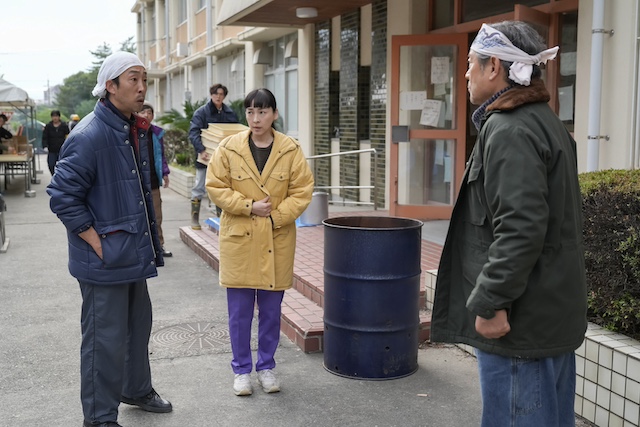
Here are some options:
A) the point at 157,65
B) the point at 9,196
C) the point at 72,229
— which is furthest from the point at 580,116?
the point at 157,65

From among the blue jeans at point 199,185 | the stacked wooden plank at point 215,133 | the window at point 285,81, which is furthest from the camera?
the window at point 285,81

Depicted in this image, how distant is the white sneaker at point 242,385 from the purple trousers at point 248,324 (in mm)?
31

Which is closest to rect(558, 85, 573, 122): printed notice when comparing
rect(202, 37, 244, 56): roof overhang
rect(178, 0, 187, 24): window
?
rect(202, 37, 244, 56): roof overhang

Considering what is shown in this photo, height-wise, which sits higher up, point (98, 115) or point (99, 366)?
point (98, 115)

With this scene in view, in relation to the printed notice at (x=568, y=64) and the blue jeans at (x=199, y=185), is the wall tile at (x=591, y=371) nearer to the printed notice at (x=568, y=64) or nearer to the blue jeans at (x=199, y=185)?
the printed notice at (x=568, y=64)

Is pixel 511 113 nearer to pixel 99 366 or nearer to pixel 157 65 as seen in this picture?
pixel 99 366

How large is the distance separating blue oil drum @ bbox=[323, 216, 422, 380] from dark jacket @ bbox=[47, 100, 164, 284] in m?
1.34

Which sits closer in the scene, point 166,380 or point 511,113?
point 511,113

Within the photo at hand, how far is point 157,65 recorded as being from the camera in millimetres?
35625

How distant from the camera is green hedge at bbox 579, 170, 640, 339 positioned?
4109 mm

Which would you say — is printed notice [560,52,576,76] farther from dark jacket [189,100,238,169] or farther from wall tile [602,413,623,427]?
wall tile [602,413,623,427]

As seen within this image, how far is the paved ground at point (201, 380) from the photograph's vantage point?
439 centimetres

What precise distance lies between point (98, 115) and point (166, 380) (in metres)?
1.95

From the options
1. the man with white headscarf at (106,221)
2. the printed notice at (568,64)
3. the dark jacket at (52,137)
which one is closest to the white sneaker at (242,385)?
the man with white headscarf at (106,221)
